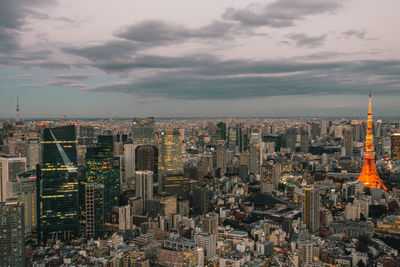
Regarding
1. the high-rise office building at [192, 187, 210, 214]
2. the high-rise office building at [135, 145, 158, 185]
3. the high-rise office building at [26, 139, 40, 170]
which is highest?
the high-rise office building at [26, 139, 40, 170]

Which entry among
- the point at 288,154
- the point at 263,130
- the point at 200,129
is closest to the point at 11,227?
the point at 288,154

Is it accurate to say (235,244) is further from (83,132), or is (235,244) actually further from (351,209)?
(83,132)

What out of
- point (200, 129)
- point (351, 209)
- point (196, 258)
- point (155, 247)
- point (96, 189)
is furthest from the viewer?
point (200, 129)

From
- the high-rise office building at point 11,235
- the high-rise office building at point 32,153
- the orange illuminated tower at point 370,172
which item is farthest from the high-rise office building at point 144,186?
the orange illuminated tower at point 370,172

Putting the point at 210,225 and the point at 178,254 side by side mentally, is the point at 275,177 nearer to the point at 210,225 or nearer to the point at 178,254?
the point at 210,225

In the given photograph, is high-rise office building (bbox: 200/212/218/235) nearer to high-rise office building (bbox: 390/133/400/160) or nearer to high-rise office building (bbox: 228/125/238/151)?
high-rise office building (bbox: 390/133/400/160)

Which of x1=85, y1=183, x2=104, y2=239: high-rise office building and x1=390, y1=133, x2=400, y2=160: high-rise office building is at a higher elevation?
x1=390, y1=133, x2=400, y2=160: high-rise office building

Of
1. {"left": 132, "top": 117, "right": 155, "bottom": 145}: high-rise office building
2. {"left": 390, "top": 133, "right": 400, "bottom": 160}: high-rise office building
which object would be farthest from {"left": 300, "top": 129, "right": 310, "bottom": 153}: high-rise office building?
{"left": 132, "top": 117, "right": 155, "bottom": 145}: high-rise office building

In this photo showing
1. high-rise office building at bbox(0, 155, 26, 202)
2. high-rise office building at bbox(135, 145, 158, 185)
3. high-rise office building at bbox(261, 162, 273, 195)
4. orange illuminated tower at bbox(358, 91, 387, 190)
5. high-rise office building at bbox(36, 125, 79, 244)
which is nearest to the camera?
high-rise office building at bbox(36, 125, 79, 244)

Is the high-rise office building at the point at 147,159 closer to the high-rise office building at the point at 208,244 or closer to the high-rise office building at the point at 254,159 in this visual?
the high-rise office building at the point at 254,159
